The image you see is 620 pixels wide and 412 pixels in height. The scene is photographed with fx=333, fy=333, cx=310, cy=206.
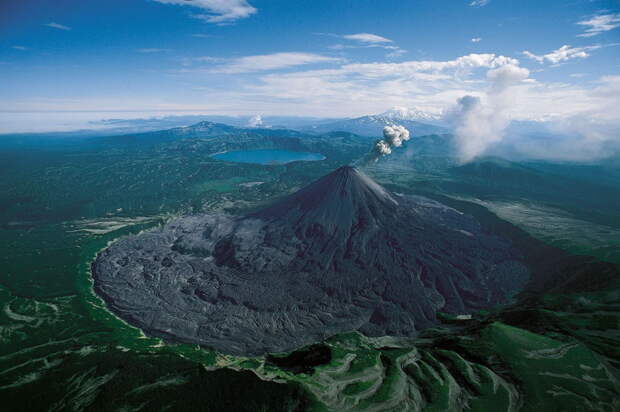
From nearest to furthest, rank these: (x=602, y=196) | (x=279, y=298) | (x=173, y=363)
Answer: (x=173, y=363)
(x=279, y=298)
(x=602, y=196)

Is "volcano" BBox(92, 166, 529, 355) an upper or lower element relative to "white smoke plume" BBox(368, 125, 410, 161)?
lower

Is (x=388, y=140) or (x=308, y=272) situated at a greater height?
(x=388, y=140)

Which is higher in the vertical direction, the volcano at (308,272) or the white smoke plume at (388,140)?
the white smoke plume at (388,140)

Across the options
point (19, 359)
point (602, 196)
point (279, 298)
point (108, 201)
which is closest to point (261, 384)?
point (279, 298)

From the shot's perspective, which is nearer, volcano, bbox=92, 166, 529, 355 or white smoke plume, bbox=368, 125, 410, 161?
volcano, bbox=92, 166, 529, 355

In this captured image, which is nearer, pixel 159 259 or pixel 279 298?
pixel 279 298

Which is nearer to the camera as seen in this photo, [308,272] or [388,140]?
[308,272]

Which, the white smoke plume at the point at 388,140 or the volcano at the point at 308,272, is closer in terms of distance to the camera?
the volcano at the point at 308,272

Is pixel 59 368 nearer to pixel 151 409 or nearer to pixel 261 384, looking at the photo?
pixel 151 409
